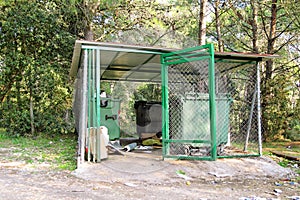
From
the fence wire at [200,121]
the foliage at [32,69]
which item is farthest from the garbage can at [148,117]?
the foliage at [32,69]

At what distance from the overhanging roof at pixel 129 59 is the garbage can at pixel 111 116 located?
892 millimetres

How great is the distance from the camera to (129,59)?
667cm

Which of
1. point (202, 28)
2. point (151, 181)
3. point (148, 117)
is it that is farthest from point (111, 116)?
point (151, 181)

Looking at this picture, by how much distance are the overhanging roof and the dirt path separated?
1910 millimetres

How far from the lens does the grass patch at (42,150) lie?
5.41m

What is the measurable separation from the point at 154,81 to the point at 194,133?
4.70 meters

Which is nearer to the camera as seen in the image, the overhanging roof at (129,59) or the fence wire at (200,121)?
the overhanging roof at (129,59)

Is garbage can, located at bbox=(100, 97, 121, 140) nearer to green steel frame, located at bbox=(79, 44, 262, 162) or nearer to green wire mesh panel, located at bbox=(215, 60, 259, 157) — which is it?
green steel frame, located at bbox=(79, 44, 262, 162)

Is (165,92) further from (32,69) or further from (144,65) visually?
(32,69)

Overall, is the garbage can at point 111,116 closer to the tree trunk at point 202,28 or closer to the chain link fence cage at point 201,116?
the chain link fence cage at point 201,116

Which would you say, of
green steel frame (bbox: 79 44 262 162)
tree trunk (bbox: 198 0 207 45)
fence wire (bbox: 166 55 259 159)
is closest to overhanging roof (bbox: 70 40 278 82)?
green steel frame (bbox: 79 44 262 162)

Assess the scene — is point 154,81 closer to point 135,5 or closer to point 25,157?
point 135,5

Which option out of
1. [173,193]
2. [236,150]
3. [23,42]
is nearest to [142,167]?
[173,193]

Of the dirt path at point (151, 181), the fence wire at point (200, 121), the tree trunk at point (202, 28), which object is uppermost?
the tree trunk at point (202, 28)
